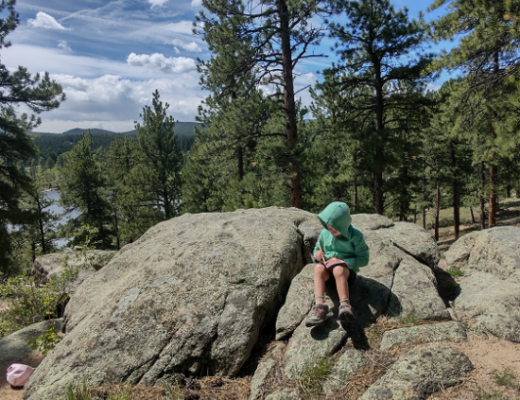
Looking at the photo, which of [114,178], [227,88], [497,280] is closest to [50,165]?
[114,178]

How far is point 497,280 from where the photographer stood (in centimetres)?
502

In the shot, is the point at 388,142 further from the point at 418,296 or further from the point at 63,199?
the point at 63,199

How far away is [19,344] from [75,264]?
10.5ft

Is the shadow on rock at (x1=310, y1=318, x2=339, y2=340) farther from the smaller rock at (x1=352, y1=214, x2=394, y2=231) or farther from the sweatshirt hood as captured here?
the smaller rock at (x1=352, y1=214, x2=394, y2=231)

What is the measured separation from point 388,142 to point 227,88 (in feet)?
18.1

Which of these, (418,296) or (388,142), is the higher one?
(388,142)

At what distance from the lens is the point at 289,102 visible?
10648mm

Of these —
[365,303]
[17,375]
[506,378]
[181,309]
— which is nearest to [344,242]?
[365,303]

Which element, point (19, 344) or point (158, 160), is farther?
point (158, 160)

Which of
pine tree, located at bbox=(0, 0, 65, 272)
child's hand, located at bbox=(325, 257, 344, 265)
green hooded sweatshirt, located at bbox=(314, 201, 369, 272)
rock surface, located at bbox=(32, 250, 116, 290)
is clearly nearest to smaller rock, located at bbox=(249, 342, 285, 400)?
child's hand, located at bbox=(325, 257, 344, 265)

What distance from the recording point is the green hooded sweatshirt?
407 centimetres

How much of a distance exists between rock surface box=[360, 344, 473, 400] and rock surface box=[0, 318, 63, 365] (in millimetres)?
4741

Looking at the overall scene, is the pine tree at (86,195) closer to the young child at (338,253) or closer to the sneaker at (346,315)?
the young child at (338,253)

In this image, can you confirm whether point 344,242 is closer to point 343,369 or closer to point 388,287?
point 388,287
